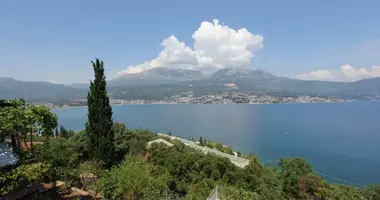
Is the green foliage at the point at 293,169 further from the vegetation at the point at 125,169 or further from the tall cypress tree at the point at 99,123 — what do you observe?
the tall cypress tree at the point at 99,123

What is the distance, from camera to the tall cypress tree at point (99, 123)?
12797 mm

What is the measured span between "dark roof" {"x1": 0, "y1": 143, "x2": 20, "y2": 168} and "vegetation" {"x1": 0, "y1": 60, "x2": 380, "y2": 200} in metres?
0.23

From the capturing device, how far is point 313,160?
43.2 m

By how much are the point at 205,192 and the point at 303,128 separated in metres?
70.8

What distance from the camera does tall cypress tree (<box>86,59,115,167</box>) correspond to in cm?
1280

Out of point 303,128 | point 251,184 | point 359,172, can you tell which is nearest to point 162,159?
point 251,184

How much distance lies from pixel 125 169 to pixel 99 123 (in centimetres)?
532

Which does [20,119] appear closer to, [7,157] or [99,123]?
[7,157]

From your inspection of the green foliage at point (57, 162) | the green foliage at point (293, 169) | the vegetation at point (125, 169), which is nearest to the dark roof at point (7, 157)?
the vegetation at point (125, 169)

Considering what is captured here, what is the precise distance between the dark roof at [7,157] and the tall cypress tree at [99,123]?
19.3 ft

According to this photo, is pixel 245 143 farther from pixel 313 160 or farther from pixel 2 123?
pixel 2 123

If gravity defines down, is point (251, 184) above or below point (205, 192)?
below

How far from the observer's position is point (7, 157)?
655 centimetres

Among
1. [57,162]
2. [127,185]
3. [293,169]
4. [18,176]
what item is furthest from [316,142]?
[18,176]
